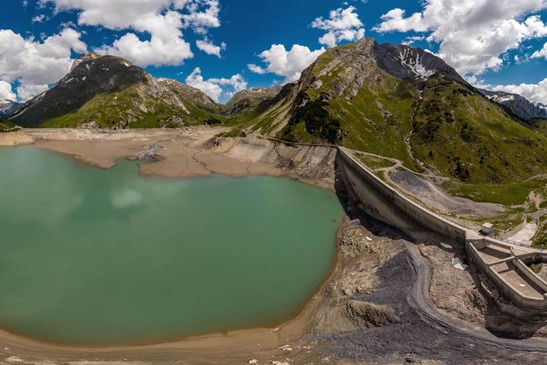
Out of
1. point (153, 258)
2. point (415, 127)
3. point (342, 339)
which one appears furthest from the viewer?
point (415, 127)

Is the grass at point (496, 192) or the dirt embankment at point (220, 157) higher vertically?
the dirt embankment at point (220, 157)

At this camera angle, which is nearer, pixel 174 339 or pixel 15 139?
pixel 174 339

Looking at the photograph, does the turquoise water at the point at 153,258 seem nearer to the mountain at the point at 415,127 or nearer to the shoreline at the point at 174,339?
Result: the shoreline at the point at 174,339

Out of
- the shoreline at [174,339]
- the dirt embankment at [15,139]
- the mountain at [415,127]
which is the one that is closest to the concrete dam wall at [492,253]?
the shoreline at [174,339]

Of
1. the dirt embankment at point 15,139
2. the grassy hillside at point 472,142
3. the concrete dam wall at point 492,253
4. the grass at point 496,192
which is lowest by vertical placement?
the concrete dam wall at point 492,253

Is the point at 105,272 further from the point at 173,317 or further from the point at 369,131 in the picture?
the point at 369,131

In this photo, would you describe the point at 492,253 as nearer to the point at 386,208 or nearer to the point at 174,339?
the point at 386,208

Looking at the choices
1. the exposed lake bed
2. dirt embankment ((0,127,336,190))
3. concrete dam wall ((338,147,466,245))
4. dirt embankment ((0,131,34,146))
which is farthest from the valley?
dirt embankment ((0,131,34,146))

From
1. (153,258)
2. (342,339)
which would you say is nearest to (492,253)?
(342,339)
